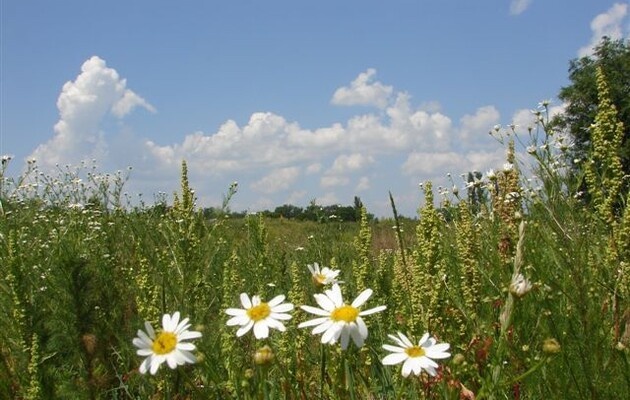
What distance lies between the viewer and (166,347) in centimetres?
147

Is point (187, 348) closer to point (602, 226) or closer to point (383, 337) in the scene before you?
point (383, 337)

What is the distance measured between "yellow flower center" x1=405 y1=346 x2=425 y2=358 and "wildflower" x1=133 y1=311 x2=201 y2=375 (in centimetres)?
52

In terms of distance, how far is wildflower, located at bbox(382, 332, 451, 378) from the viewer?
147 cm

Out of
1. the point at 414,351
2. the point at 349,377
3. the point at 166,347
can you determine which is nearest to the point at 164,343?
the point at 166,347

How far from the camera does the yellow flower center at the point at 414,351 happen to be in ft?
5.09

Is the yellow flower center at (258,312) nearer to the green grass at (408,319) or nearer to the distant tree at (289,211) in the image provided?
the green grass at (408,319)

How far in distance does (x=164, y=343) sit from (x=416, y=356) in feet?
2.02

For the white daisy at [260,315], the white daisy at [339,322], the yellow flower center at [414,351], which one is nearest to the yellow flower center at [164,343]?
the white daisy at [260,315]

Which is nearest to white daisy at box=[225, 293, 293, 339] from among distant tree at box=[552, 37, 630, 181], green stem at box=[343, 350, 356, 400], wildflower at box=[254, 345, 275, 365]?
wildflower at box=[254, 345, 275, 365]

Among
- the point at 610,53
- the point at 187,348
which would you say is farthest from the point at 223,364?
the point at 610,53

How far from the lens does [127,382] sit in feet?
9.46

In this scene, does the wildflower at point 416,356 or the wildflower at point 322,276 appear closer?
the wildflower at point 416,356

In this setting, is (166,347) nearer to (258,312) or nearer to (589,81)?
(258,312)

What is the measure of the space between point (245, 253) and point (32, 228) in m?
2.23
